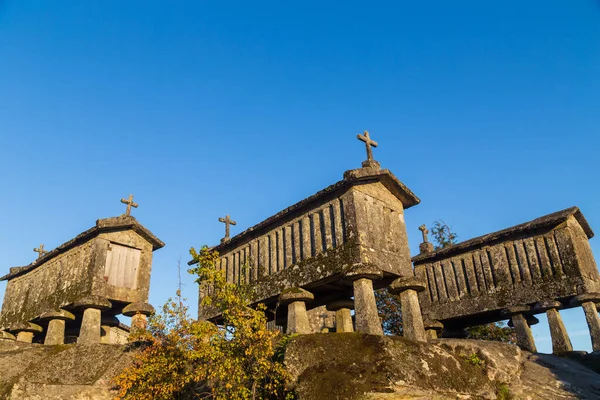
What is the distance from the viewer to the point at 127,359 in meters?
11.4

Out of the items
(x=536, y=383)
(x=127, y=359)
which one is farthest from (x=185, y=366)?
(x=536, y=383)

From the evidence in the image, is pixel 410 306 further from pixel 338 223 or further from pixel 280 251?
pixel 280 251

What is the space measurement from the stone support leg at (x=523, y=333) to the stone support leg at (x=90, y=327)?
40.0 feet

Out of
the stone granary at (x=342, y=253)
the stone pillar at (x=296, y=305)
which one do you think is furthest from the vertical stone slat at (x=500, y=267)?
the stone pillar at (x=296, y=305)

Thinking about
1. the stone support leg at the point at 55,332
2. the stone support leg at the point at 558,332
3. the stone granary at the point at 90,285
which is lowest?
the stone support leg at the point at 558,332

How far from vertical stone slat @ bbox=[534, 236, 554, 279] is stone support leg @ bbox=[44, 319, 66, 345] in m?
14.3

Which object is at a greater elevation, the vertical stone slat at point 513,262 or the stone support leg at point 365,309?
the vertical stone slat at point 513,262

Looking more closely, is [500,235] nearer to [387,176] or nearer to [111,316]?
[387,176]

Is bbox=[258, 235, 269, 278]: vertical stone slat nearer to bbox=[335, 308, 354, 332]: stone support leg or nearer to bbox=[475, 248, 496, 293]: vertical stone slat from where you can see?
bbox=[335, 308, 354, 332]: stone support leg

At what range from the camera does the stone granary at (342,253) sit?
10.7 meters

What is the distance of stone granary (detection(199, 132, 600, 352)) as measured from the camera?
11.1 meters

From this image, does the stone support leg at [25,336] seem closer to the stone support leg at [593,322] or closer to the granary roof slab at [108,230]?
the granary roof slab at [108,230]

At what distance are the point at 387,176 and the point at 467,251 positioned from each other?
6102 mm

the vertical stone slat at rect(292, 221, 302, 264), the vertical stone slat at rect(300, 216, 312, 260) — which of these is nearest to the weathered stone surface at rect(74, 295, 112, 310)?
the vertical stone slat at rect(292, 221, 302, 264)
